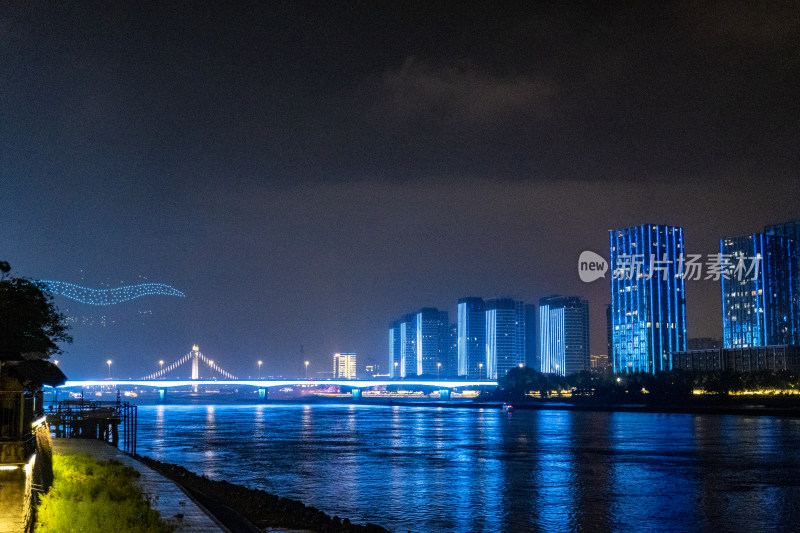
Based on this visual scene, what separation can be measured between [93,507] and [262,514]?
423 inches

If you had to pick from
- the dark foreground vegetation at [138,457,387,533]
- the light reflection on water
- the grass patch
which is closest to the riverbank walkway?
the grass patch

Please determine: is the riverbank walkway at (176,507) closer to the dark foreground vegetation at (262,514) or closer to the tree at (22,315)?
the dark foreground vegetation at (262,514)

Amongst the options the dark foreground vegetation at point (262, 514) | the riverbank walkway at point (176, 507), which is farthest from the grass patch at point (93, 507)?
the dark foreground vegetation at point (262, 514)

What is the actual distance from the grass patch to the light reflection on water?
12.0m

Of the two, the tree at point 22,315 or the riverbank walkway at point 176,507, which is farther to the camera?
the tree at point 22,315

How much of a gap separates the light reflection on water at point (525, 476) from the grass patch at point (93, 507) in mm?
12026

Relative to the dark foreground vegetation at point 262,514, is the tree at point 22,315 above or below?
above

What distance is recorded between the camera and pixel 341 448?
68250 mm

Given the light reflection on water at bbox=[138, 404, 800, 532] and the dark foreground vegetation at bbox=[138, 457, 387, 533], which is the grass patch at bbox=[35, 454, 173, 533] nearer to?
the dark foreground vegetation at bbox=[138, 457, 387, 533]

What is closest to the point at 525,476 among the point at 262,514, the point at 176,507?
the point at 262,514

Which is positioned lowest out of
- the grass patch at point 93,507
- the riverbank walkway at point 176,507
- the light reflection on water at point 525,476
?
the light reflection on water at point 525,476

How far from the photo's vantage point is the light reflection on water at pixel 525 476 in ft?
105

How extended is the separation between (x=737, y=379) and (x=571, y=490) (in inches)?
5789

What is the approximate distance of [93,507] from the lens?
17.1 metres
